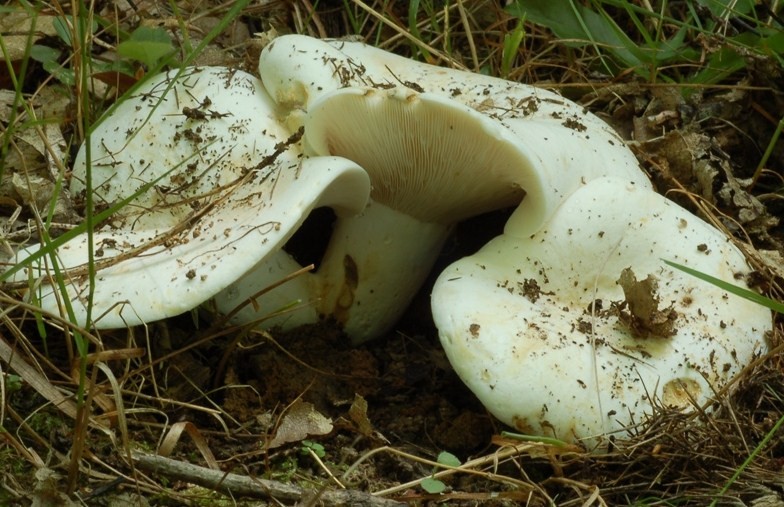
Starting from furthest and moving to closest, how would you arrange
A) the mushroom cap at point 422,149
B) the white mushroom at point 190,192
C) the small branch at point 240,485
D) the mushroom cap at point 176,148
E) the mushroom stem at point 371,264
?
the mushroom stem at point 371,264 → the mushroom cap at point 176,148 → the mushroom cap at point 422,149 → the white mushroom at point 190,192 → the small branch at point 240,485

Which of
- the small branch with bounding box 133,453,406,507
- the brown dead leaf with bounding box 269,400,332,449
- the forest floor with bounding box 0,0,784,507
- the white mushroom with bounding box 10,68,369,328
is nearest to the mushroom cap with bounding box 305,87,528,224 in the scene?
the white mushroom with bounding box 10,68,369,328

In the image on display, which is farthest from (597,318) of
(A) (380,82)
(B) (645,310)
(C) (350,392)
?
(A) (380,82)

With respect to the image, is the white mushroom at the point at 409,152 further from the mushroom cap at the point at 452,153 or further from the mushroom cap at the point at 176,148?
the mushroom cap at the point at 176,148

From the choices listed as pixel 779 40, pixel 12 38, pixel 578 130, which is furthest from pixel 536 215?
pixel 12 38

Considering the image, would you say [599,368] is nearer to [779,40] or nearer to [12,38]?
[779,40]

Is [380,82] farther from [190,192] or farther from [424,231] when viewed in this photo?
[190,192]

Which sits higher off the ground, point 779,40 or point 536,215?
point 779,40

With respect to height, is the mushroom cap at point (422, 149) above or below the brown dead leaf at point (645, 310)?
above

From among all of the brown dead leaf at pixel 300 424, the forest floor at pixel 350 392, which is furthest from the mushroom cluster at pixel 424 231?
the brown dead leaf at pixel 300 424

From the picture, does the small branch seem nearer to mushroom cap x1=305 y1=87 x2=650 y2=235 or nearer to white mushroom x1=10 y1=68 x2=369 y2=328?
white mushroom x1=10 y1=68 x2=369 y2=328
